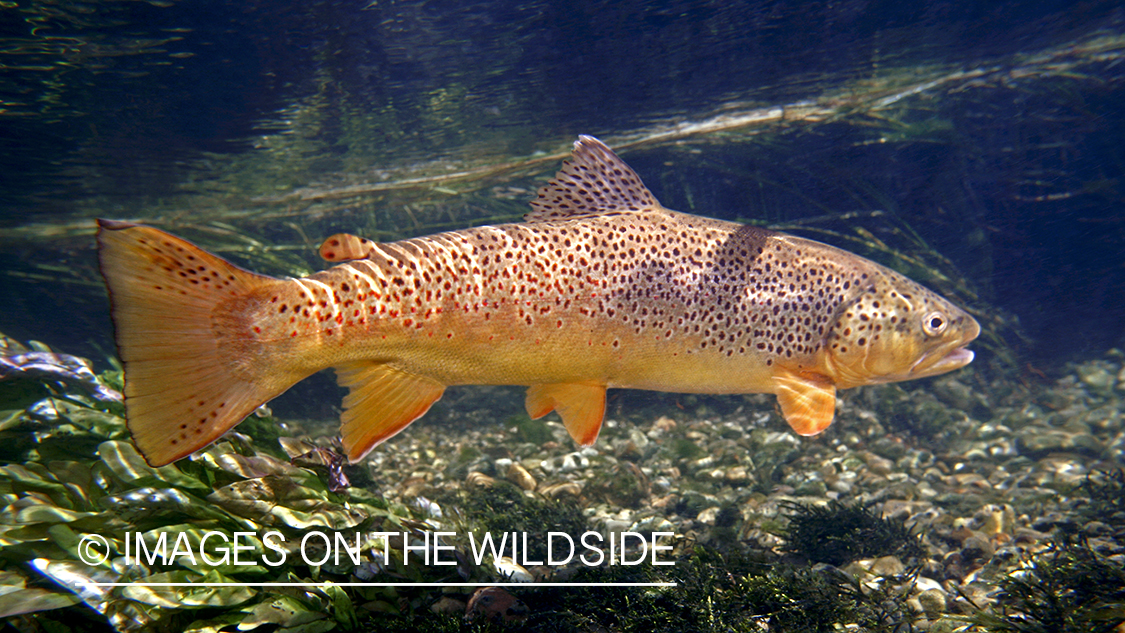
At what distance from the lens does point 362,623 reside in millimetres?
2596

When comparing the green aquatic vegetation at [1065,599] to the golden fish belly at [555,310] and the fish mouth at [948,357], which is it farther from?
the golden fish belly at [555,310]

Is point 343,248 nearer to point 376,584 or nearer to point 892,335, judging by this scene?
point 376,584

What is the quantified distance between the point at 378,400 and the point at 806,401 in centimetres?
255

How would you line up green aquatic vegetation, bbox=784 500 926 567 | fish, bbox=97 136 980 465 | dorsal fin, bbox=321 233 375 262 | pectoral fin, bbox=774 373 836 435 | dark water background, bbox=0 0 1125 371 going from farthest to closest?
dark water background, bbox=0 0 1125 371 < green aquatic vegetation, bbox=784 500 926 567 < pectoral fin, bbox=774 373 836 435 < dorsal fin, bbox=321 233 375 262 < fish, bbox=97 136 980 465

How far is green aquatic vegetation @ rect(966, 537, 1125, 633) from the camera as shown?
105 inches

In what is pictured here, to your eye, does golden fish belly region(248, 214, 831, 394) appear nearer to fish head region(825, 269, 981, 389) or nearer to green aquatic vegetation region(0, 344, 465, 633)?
fish head region(825, 269, 981, 389)

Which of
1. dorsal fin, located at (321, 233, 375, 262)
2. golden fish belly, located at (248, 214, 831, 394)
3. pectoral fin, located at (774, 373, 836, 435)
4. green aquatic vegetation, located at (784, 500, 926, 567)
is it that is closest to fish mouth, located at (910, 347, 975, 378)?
pectoral fin, located at (774, 373, 836, 435)

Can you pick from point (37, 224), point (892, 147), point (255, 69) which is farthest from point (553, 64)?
point (37, 224)

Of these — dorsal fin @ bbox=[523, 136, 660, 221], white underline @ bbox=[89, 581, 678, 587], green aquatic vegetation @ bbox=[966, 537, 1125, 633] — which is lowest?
green aquatic vegetation @ bbox=[966, 537, 1125, 633]

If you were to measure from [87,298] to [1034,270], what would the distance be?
21018mm

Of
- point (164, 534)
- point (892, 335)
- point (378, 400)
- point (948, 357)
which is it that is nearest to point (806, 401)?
point (892, 335)

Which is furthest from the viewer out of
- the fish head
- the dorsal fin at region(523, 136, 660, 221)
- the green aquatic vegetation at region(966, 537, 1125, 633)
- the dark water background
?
the dark water background

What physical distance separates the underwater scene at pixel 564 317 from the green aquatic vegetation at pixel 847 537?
3cm

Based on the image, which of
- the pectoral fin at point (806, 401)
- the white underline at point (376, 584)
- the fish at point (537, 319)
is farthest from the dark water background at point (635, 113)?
the white underline at point (376, 584)
